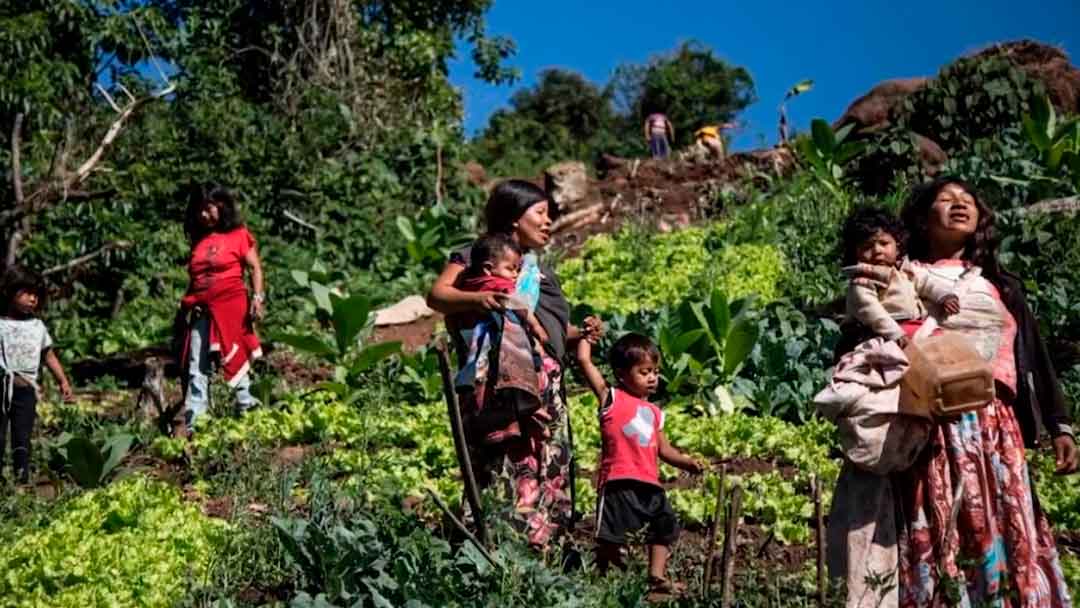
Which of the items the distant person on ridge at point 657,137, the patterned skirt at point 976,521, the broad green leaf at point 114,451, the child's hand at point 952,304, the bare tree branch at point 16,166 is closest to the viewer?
the patterned skirt at point 976,521

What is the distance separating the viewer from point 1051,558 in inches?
181

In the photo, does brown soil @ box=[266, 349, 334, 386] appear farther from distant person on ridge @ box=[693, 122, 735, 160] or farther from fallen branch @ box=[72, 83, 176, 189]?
distant person on ridge @ box=[693, 122, 735, 160]

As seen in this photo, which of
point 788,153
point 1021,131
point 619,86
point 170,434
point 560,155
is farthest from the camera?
point 619,86

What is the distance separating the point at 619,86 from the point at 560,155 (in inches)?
400

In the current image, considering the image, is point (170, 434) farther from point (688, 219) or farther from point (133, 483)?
point (688, 219)

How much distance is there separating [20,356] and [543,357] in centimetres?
352

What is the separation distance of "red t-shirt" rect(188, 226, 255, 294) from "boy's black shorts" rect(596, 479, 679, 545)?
374 cm

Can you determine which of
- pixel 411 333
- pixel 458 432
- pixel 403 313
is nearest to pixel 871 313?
pixel 458 432

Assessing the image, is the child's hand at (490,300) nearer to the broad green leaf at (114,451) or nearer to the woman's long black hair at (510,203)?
the woman's long black hair at (510,203)

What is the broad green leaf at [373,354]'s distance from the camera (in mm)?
8508

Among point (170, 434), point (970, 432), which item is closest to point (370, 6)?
point (170, 434)

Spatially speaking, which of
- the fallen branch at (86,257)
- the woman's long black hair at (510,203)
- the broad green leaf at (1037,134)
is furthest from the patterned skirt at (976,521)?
the fallen branch at (86,257)

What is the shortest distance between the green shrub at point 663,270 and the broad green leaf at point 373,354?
169 cm

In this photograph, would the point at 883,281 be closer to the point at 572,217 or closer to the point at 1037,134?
the point at 1037,134
